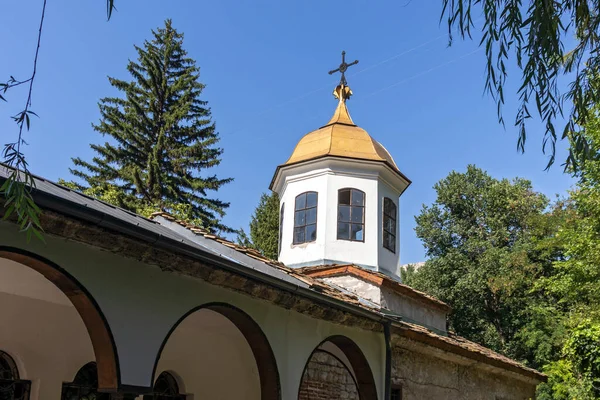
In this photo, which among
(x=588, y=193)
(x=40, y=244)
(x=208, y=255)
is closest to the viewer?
(x=40, y=244)

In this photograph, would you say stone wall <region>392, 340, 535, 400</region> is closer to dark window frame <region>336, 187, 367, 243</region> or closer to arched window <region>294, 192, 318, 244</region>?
dark window frame <region>336, 187, 367, 243</region>

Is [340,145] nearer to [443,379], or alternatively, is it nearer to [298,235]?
[298,235]

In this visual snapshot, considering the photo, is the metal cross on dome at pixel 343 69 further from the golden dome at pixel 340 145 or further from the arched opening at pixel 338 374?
the arched opening at pixel 338 374

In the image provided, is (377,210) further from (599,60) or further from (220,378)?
(599,60)

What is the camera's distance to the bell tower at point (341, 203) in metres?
13.5

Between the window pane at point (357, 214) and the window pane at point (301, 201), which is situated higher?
the window pane at point (301, 201)

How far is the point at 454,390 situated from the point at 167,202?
54.1 ft

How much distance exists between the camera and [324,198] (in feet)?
45.0

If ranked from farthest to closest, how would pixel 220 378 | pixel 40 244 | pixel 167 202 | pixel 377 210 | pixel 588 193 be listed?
pixel 167 202 → pixel 588 193 → pixel 377 210 → pixel 220 378 → pixel 40 244

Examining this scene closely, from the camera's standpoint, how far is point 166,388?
8953mm

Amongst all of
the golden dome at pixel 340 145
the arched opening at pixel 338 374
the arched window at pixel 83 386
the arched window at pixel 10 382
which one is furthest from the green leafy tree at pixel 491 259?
the arched window at pixel 10 382

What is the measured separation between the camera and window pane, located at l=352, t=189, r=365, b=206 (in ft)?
45.1

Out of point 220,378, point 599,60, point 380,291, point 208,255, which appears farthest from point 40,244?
point 380,291

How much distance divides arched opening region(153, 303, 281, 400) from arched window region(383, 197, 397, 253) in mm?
5801
